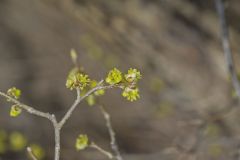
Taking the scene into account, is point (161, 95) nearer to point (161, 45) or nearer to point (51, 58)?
point (161, 45)

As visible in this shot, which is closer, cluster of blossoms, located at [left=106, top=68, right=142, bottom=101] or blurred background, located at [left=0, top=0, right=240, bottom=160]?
cluster of blossoms, located at [left=106, top=68, right=142, bottom=101]

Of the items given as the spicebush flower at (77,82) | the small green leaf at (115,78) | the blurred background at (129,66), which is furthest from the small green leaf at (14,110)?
the blurred background at (129,66)

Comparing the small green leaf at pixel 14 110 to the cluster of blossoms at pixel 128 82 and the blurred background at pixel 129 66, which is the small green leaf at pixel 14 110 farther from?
the blurred background at pixel 129 66

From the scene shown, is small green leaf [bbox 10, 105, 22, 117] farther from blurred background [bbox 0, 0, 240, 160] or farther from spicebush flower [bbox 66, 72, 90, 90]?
blurred background [bbox 0, 0, 240, 160]

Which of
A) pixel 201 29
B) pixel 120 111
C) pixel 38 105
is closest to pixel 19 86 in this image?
pixel 38 105

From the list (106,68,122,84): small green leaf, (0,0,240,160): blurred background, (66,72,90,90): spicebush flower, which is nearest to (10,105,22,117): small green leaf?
(66,72,90,90): spicebush flower

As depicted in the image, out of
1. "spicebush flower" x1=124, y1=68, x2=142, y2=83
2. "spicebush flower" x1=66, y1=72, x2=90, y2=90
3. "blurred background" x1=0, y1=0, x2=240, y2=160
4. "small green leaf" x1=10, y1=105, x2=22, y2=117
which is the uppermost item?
"blurred background" x1=0, y1=0, x2=240, y2=160
